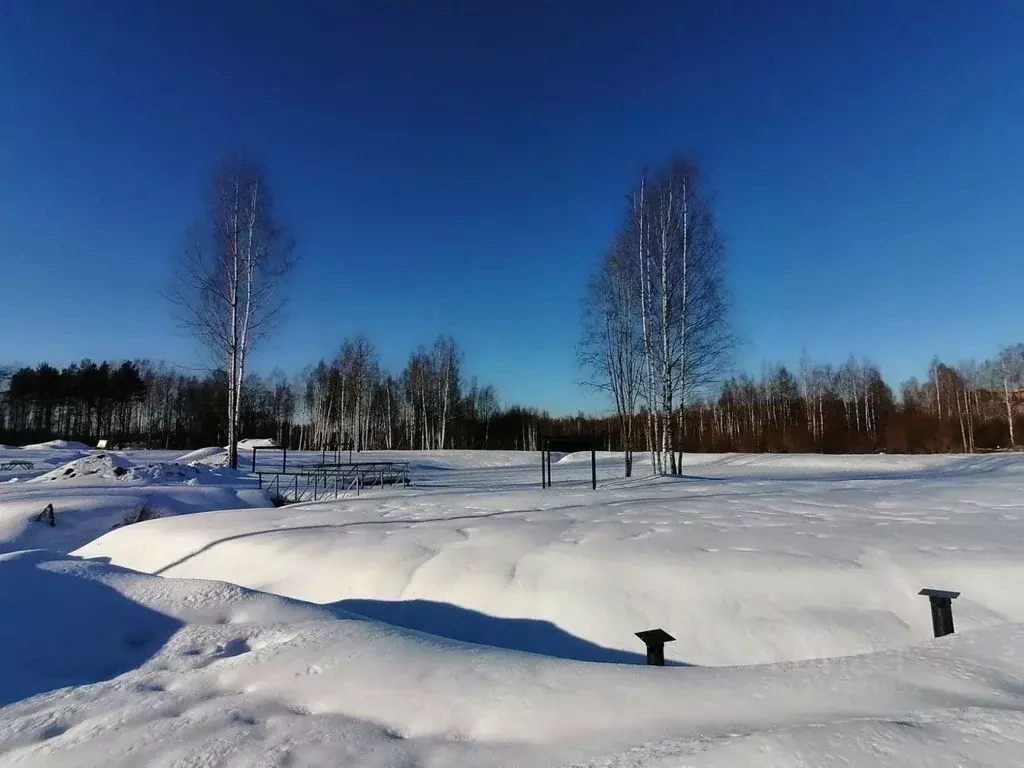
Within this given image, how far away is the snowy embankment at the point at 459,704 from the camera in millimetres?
1659

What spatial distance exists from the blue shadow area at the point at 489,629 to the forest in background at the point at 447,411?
101 feet

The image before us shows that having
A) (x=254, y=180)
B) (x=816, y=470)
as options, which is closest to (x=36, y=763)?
(x=254, y=180)

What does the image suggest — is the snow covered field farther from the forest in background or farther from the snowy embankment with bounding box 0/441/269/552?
the forest in background

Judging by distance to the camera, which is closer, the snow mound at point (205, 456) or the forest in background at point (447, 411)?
the snow mound at point (205, 456)

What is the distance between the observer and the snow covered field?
1.88m

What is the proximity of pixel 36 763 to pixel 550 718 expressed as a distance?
1.84 metres

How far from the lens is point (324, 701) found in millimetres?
2316

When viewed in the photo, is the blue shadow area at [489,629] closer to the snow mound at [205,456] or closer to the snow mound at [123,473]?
the snow mound at [123,473]

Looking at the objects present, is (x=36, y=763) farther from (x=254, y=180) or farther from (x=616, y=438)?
(x=616, y=438)

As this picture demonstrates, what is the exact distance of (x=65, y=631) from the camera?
321cm

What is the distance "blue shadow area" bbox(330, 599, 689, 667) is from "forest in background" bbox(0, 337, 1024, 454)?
30.8 meters

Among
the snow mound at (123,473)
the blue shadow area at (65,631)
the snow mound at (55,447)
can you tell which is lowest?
the blue shadow area at (65,631)

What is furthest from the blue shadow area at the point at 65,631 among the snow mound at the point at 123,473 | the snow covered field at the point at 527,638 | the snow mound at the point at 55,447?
the snow mound at the point at 55,447

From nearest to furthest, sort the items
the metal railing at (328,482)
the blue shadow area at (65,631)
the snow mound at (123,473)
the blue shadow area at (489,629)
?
the blue shadow area at (65,631) → the blue shadow area at (489,629) → the snow mound at (123,473) → the metal railing at (328,482)
